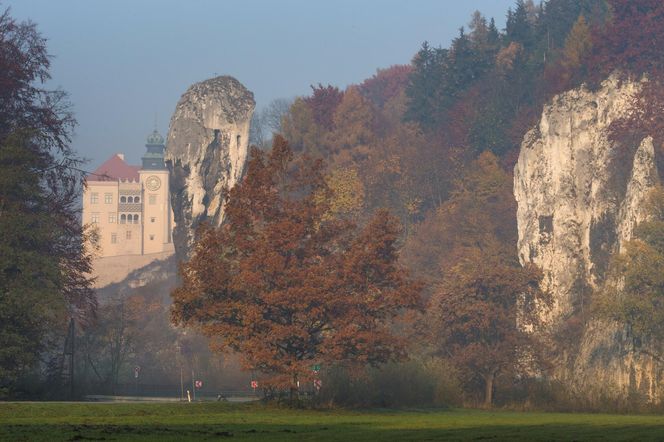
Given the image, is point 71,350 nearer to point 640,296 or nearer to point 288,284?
point 288,284

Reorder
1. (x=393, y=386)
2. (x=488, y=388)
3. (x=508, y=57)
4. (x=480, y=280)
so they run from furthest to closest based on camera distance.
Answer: (x=508, y=57)
(x=480, y=280)
(x=488, y=388)
(x=393, y=386)

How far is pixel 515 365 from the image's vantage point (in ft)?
248

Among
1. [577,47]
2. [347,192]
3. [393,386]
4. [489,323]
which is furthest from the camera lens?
[577,47]

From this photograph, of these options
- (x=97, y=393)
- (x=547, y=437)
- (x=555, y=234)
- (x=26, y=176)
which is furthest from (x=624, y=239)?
(x=547, y=437)

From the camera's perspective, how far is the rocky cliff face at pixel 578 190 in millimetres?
89000

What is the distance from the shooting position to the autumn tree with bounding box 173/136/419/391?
51.7 meters

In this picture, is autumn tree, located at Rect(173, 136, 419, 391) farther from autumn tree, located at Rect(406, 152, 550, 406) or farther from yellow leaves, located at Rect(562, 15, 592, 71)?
yellow leaves, located at Rect(562, 15, 592, 71)

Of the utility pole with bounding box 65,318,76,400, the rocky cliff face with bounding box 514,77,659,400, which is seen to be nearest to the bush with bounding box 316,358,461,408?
the utility pole with bounding box 65,318,76,400

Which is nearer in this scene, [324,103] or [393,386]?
[393,386]

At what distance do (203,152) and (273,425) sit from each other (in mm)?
66183

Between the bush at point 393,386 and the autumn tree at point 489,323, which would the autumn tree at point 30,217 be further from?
the autumn tree at point 489,323

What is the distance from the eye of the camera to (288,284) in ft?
173

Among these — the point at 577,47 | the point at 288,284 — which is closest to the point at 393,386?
the point at 288,284

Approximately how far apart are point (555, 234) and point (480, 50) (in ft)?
138
